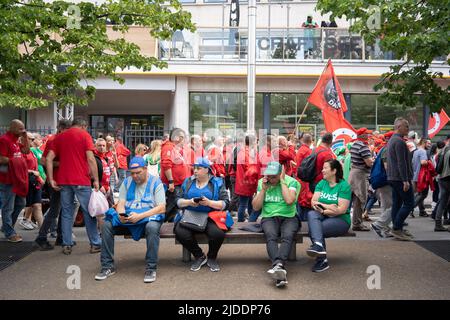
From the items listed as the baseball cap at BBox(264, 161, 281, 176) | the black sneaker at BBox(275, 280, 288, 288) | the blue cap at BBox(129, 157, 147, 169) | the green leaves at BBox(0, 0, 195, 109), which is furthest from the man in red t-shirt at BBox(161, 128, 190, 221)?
the black sneaker at BBox(275, 280, 288, 288)

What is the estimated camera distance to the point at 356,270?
6789 mm

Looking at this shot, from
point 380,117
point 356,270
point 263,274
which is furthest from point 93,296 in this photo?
point 380,117

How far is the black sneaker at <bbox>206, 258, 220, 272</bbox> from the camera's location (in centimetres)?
673

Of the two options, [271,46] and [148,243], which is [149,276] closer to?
[148,243]

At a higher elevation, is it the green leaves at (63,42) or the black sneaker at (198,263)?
the green leaves at (63,42)

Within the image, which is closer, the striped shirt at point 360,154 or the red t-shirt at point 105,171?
the red t-shirt at point 105,171

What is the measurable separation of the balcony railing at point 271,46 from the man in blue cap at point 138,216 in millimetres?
15370

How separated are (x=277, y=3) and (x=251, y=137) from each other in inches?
606

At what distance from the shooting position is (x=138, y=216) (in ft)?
21.2

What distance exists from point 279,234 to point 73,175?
3.07m

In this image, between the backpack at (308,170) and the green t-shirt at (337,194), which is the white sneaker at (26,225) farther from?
the green t-shirt at (337,194)

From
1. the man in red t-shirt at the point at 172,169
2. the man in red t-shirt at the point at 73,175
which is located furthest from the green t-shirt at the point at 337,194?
the man in red t-shirt at the point at 73,175

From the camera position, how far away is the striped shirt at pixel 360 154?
9656 mm

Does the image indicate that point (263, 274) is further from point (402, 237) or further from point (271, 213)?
point (402, 237)
